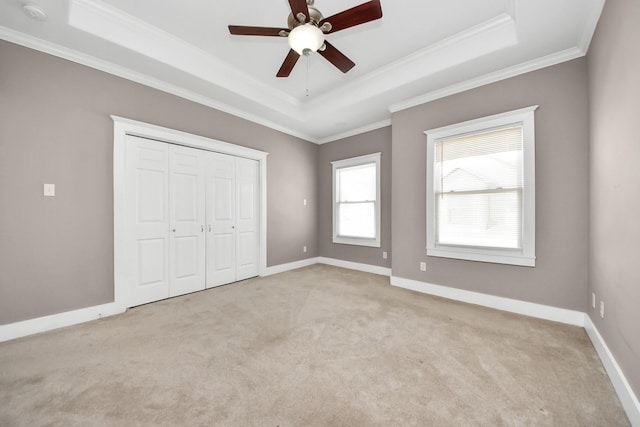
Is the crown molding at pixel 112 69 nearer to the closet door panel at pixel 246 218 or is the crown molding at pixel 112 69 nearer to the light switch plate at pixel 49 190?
the closet door panel at pixel 246 218

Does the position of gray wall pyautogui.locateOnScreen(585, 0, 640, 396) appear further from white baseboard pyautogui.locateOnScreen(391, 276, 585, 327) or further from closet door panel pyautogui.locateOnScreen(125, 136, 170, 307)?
closet door panel pyautogui.locateOnScreen(125, 136, 170, 307)

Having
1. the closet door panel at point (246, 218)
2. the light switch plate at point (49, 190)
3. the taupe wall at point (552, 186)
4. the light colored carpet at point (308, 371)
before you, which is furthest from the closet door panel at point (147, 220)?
the taupe wall at point (552, 186)

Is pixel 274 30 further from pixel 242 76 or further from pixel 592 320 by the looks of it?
pixel 592 320

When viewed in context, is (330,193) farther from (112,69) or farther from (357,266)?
(112,69)

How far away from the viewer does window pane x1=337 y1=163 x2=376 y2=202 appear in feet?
15.7

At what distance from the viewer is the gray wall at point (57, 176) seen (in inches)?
89.5

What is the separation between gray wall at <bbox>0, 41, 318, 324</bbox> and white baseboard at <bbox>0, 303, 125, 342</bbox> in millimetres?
59

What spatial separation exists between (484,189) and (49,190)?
4870mm

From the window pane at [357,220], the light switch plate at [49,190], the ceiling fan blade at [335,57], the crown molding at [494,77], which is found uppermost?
the crown molding at [494,77]

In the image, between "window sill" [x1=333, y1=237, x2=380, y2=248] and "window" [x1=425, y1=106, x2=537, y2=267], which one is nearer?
"window" [x1=425, y1=106, x2=537, y2=267]

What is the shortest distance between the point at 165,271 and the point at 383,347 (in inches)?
114

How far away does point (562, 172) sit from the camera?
8.47 feet

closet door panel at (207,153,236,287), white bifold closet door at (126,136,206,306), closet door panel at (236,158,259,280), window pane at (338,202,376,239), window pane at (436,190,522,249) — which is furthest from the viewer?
window pane at (338,202,376,239)

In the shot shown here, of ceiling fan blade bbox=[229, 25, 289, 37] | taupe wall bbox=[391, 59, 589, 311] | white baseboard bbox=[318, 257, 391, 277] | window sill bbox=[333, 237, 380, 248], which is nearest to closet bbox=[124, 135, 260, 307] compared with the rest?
white baseboard bbox=[318, 257, 391, 277]
